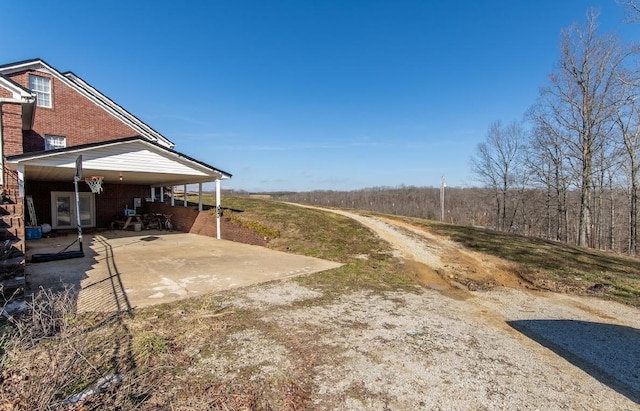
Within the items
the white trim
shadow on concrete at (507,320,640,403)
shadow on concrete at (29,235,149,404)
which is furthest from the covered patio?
shadow on concrete at (507,320,640,403)

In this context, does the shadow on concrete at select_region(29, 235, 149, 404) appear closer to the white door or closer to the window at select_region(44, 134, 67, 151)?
the white door

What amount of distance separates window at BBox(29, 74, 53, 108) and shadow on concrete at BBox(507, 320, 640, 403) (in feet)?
63.7

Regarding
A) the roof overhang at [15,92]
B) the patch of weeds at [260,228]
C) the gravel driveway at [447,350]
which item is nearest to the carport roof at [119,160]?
the roof overhang at [15,92]

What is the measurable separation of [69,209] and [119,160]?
7.16 m

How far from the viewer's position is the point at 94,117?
51.3ft

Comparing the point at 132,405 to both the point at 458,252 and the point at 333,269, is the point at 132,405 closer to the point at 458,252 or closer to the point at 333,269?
the point at 333,269

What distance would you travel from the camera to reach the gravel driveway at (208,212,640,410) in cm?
281

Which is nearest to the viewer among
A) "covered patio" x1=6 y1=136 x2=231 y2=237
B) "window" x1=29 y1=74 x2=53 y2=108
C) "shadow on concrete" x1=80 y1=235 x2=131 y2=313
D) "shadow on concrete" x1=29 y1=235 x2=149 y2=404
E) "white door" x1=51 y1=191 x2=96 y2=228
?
"shadow on concrete" x1=29 y1=235 x2=149 y2=404

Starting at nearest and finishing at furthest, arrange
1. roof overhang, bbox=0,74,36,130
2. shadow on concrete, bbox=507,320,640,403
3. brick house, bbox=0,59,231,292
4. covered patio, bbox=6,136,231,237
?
shadow on concrete, bbox=507,320,640,403
roof overhang, bbox=0,74,36,130
brick house, bbox=0,59,231,292
covered patio, bbox=6,136,231,237

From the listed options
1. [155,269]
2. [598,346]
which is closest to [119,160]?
[155,269]

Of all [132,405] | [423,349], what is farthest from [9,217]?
[423,349]

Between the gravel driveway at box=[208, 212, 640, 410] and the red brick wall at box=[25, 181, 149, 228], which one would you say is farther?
the red brick wall at box=[25, 181, 149, 228]

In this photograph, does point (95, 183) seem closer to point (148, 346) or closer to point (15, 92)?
point (15, 92)

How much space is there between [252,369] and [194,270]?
4811 mm
